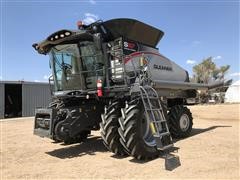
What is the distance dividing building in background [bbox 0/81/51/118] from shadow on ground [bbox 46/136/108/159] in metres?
16.7

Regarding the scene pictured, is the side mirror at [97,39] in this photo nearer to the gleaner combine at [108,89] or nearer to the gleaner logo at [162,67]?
the gleaner combine at [108,89]

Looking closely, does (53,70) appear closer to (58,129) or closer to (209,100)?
(58,129)

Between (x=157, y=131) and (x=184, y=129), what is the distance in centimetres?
432

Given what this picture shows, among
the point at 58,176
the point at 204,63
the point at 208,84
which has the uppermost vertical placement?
the point at 204,63

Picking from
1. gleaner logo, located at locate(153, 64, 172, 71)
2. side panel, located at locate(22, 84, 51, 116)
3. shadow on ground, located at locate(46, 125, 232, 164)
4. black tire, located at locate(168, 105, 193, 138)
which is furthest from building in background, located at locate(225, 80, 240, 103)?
shadow on ground, located at locate(46, 125, 232, 164)

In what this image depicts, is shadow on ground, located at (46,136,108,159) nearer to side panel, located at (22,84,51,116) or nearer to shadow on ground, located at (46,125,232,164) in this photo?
shadow on ground, located at (46,125,232,164)

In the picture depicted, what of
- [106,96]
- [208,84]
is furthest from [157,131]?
[208,84]

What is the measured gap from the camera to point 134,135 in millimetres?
6336

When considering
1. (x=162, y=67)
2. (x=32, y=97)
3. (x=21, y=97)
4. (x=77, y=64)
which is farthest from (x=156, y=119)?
(x=21, y=97)

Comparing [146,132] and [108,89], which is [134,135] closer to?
[146,132]

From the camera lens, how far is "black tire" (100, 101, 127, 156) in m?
6.80

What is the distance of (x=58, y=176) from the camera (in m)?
5.46

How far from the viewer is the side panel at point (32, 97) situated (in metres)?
24.6

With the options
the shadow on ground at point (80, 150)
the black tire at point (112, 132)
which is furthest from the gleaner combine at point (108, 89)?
the shadow on ground at point (80, 150)
